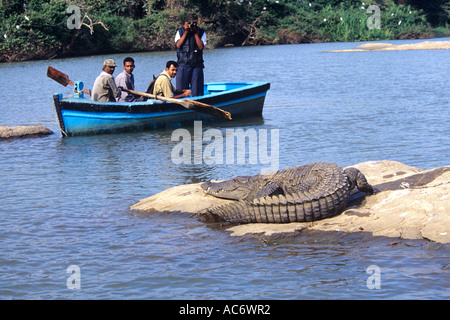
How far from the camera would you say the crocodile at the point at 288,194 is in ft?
20.2

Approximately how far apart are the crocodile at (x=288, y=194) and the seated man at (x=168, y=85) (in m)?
5.85

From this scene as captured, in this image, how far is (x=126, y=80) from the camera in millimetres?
12945

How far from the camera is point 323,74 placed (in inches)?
995

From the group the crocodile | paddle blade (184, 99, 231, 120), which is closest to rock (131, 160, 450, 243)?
the crocodile

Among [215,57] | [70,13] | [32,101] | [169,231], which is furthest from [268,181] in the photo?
[70,13]

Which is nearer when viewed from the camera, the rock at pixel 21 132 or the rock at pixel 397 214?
the rock at pixel 397 214

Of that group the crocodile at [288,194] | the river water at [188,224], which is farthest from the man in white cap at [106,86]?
the crocodile at [288,194]

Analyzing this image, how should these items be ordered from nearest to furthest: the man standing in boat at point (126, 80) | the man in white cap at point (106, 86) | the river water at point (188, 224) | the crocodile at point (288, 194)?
the river water at point (188, 224) → the crocodile at point (288, 194) → the man in white cap at point (106, 86) → the man standing in boat at point (126, 80)

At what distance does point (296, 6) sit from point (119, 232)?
49858 millimetres

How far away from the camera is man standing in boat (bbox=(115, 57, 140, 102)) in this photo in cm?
1273

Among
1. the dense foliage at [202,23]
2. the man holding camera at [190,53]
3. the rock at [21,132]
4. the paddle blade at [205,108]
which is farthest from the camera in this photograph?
the dense foliage at [202,23]

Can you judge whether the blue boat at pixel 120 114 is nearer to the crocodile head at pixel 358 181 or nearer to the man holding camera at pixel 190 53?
the man holding camera at pixel 190 53

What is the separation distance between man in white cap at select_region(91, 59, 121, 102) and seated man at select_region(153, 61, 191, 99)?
3.08ft

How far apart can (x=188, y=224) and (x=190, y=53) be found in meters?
6.95
